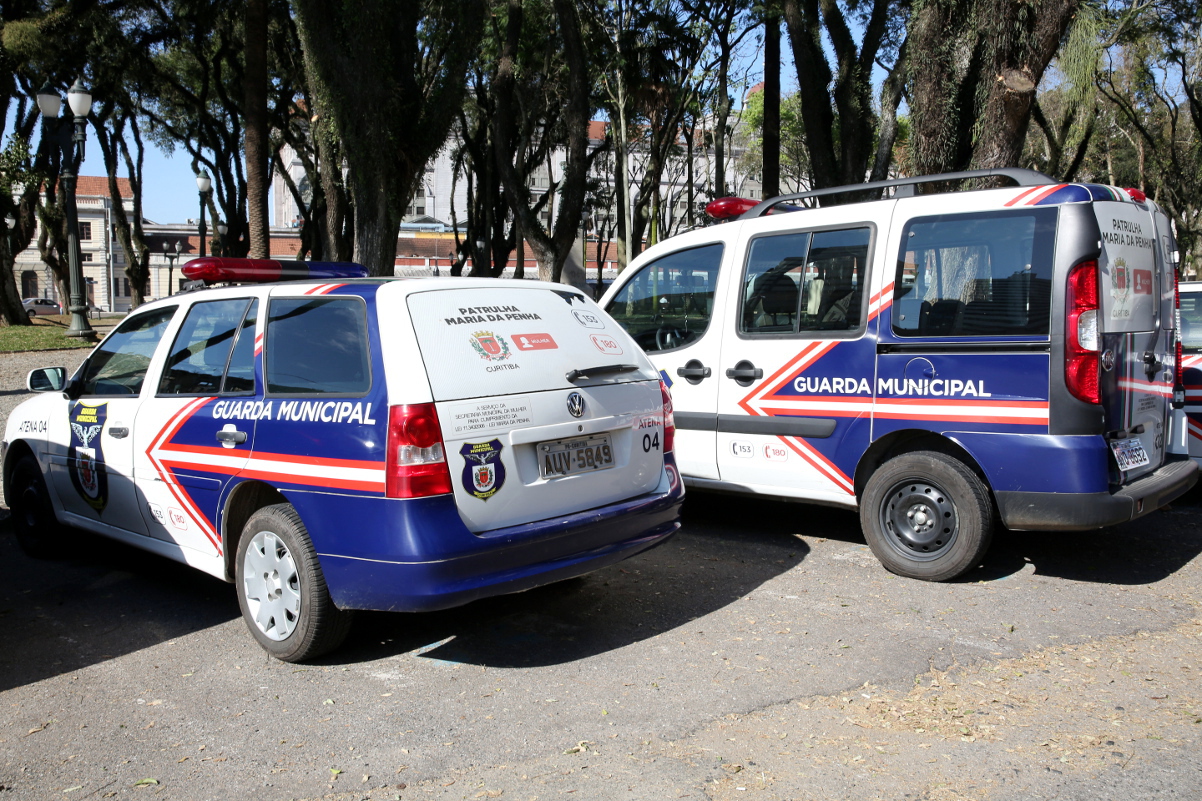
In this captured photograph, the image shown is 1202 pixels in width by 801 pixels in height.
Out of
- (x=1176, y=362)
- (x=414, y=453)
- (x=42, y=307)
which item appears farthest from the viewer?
(x=42, y=307)

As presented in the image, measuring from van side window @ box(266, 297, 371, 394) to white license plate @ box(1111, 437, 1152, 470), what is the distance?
3651mm

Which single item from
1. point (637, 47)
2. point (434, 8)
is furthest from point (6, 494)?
point (637, 47)

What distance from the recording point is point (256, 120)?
52.1 ft

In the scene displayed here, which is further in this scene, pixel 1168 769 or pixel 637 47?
pixel 637 47

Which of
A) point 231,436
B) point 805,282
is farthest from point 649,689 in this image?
point 805,282

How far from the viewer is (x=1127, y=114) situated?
26.8 meters

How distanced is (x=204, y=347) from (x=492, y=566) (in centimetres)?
199

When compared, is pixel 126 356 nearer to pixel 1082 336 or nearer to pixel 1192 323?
pixel 1082 336

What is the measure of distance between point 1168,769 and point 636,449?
2358 millimetres

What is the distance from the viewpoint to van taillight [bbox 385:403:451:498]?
3705 millimetres

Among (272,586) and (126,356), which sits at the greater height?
(126,356)

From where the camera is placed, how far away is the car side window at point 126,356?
5.17m

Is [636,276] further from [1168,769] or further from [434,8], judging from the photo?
[434,8]

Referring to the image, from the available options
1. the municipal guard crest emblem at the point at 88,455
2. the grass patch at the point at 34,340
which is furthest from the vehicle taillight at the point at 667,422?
the grass patch at the point at 34,340
